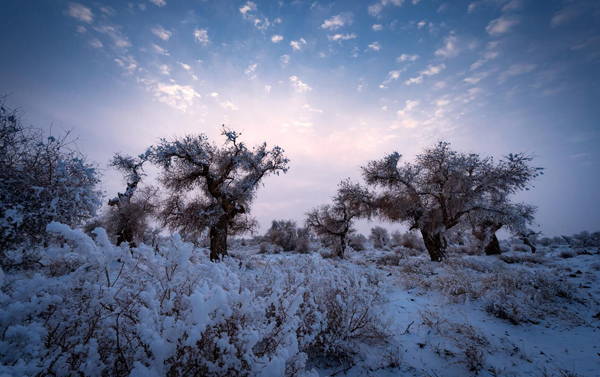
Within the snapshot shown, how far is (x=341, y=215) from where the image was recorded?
2038cm

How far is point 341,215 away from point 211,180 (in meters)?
12.2

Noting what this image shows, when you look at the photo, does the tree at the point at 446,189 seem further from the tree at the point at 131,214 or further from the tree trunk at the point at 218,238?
the tree at the point at 131,214

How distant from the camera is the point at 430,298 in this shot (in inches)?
210

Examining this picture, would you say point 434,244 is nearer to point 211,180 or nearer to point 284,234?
point 211,180

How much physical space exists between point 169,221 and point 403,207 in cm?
1370

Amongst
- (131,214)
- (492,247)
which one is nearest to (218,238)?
(131,214)

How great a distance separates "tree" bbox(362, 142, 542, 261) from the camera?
11.2 m

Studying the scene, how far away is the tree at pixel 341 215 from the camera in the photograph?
1702 centimetres

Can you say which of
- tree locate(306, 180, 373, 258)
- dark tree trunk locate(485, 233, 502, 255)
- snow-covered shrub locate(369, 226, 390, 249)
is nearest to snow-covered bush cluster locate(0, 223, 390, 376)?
tree locate(306, 180, 373, 258)

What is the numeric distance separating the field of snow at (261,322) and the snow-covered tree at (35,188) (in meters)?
1.54

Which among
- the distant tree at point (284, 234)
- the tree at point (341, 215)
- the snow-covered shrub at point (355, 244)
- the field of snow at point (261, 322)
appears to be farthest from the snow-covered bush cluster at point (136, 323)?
the distant tree at point (284, 234)

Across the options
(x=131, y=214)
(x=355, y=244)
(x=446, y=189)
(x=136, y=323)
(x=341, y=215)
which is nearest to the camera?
(x=136, y=323)

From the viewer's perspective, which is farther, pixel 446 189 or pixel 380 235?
pixel 380 235

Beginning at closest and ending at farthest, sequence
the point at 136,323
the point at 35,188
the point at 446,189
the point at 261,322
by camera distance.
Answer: the point at 136,323 → the point at 261,322 → the point at 35,188 → the point at 446,189
